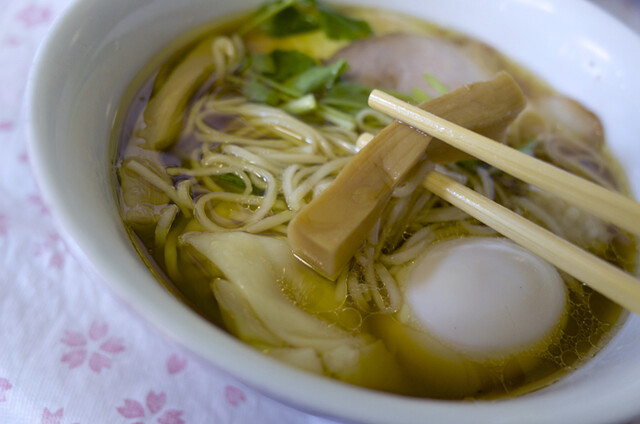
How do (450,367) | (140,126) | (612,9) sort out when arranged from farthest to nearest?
1. (612,9)
2. (140,126)
3. (450,367)

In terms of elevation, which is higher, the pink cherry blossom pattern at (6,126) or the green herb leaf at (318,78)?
the green herb leaf at (318,78)

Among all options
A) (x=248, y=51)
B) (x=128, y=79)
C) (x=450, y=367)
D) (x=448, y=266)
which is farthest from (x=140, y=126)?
(x=450, y=367)

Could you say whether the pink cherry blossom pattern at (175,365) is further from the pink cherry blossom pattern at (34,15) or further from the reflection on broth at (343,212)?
the pink cherry blossom pattern at (34,15)

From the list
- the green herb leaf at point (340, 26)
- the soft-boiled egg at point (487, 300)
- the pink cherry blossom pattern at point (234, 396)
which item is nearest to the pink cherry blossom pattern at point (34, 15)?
the green herb leaf at point (340, 26)

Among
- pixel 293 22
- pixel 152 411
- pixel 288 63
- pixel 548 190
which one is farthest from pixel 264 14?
pixel 152 411

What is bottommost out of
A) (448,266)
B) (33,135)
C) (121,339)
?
(121,339)

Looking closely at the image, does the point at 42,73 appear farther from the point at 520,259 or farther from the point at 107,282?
the point at 520,259

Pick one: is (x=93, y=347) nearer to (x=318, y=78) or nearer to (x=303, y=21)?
(x=318, y=78)
